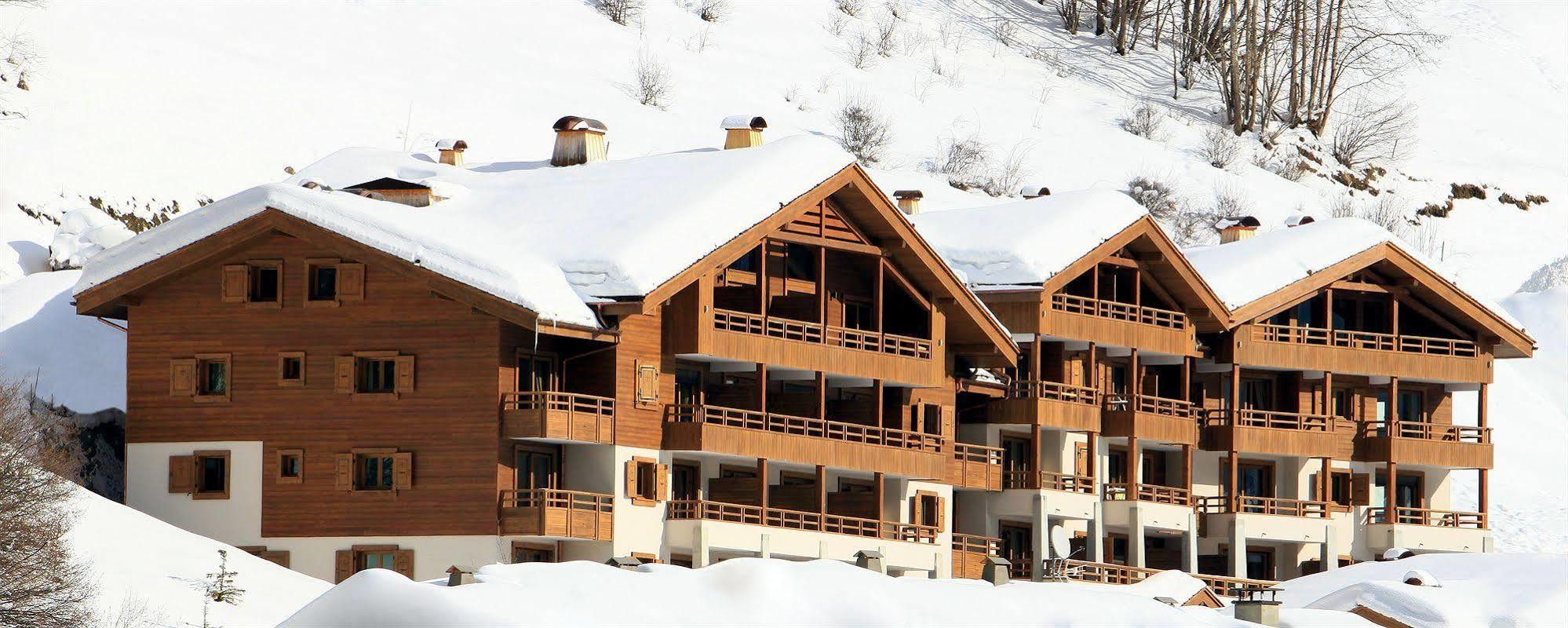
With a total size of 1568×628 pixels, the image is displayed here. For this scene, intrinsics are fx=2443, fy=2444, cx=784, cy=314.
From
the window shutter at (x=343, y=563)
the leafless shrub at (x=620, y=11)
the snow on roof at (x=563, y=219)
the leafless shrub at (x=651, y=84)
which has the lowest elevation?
the window shutter at (x=343, y=563)

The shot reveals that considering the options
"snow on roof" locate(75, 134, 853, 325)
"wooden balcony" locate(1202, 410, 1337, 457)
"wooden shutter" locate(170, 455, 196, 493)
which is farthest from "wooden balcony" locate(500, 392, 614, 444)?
"wooden balcony" locate(1202, 410, 1337, 457)

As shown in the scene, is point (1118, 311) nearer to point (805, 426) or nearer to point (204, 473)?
point (805, 426)

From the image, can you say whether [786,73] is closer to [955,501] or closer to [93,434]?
[955,501]

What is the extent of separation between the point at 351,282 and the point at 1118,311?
67.2 ft

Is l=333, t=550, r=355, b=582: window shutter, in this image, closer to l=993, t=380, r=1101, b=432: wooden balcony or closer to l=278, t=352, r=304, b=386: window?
l=278, t=352, r=304, b=386: window

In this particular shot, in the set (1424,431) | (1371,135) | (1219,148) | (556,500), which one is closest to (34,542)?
(556,500)

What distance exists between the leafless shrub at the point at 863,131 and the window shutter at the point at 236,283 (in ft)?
139

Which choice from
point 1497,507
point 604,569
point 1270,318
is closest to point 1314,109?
point 1497,507

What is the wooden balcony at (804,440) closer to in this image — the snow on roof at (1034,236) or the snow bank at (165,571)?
the snow on roof at (1034,236)

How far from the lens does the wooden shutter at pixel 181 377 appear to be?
46500 millimetres

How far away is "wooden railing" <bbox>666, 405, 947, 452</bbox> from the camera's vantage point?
48250mm

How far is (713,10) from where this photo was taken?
324 ft

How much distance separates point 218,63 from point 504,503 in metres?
31.0

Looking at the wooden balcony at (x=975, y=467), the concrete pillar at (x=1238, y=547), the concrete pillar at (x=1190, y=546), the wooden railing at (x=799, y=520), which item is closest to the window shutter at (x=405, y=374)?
the wooden railing at (x=799, y=520)
